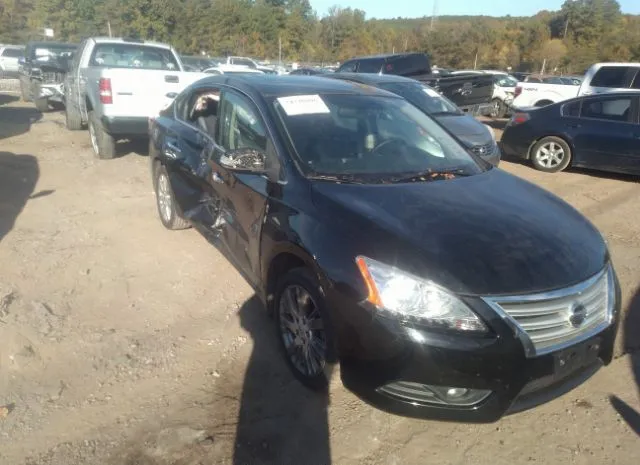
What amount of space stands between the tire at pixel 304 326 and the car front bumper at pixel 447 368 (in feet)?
0.54

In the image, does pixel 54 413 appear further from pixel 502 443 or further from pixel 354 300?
pixel 502 443

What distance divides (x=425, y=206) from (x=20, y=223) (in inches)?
179

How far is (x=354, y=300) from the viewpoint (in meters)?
2.36

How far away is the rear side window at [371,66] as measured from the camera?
12820 mm

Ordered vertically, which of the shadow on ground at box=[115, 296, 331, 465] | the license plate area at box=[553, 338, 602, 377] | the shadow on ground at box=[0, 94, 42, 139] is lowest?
the shadow on ground at box=[115, 296, 331, 465]

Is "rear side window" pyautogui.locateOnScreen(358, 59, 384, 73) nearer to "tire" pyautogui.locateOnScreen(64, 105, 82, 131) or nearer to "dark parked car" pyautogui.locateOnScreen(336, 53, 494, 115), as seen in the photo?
"dark parked car" pyautogui.locateOnScreen(336, 53, 494, 115)

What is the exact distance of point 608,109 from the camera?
8.41 meters

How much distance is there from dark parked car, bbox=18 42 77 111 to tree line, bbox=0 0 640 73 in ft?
133

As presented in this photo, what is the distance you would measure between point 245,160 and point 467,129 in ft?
16.6

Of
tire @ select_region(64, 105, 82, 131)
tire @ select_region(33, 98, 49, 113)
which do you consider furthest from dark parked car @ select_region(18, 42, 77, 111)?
tire @ select_region(64, 105, 82, 131)

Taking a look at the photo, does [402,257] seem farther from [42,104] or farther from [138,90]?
[42,104]

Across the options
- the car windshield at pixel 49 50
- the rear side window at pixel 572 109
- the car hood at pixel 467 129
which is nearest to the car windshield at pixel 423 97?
the car hood at pixel 467 129

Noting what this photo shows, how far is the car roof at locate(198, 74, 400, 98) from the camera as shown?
3659 millimetres

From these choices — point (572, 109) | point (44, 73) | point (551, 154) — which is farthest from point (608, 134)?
point (44, 73)
